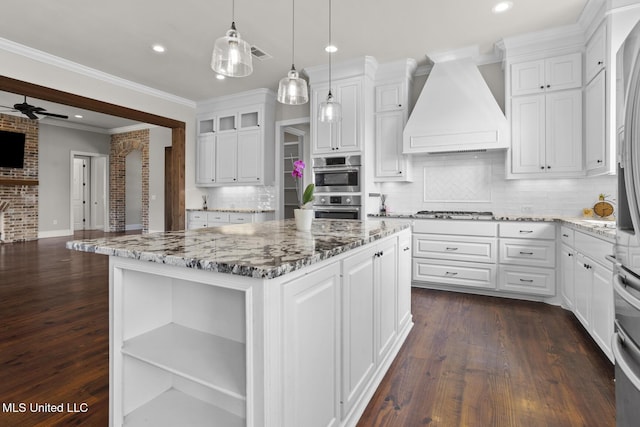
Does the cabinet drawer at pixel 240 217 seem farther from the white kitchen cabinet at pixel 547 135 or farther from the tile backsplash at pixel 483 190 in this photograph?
the white kitchen cabinet at pixel 547 135

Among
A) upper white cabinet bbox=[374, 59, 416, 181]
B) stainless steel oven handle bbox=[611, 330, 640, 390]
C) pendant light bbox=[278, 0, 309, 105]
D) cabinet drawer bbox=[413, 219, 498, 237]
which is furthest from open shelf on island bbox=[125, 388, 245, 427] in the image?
upper white cabinet bbox=[374, 59, 416, 181]

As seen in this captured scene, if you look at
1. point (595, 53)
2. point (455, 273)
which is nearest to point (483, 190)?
point (455, 273)

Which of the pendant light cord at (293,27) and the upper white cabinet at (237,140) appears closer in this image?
the pendant light cord at (293,27)

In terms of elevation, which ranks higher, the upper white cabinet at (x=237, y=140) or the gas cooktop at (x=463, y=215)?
the upper white cabinet at (x=237, y=140)

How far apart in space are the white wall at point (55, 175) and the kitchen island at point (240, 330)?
8637 mm

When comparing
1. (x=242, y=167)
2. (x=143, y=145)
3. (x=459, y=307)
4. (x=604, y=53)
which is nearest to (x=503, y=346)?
(x=459, y=307)

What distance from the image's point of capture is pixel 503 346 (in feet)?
8.14

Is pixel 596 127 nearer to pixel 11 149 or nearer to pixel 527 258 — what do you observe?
pixel 527 258

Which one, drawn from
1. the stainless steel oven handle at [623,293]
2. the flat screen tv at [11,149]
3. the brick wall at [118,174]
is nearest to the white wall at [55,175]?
the flat screen tv at [11,149]

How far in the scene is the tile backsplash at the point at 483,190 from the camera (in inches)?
148

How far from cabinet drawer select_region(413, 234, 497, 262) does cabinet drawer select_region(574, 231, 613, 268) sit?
3.03ft

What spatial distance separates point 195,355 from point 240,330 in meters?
0.19

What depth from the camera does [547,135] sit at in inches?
142

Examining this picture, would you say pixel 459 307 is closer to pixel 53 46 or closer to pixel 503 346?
pixel 503 346
